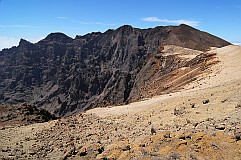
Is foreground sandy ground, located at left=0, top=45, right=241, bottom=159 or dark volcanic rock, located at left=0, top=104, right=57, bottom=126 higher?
foreground sandy ground, located at left=0, top=45, right=241, bottom=159

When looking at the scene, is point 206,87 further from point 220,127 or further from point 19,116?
point 19,116

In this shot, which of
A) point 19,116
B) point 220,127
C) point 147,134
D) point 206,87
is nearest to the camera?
point 220,127

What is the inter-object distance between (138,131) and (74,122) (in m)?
8.39

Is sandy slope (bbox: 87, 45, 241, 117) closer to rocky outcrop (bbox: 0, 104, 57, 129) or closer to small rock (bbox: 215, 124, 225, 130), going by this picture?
small rock (bbox: 215, 124, 225, 130)

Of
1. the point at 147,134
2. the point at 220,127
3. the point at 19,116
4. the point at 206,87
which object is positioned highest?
the point at 206,87

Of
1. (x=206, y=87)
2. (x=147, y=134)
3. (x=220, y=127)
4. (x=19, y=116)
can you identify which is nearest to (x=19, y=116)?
(x=19, y=116)

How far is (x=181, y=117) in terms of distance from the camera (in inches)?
612

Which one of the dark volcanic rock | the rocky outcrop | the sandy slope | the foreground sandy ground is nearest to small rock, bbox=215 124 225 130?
the foreground sandy ground

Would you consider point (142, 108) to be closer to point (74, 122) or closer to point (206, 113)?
A: point (74, 122)

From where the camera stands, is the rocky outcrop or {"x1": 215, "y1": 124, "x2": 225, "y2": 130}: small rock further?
the rocky outcrop

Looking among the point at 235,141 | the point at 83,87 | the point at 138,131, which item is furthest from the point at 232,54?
the point at 83,87

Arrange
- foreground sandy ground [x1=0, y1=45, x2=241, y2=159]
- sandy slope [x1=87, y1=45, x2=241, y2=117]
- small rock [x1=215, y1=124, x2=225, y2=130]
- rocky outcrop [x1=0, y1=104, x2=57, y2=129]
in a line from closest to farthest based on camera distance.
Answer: foreground sandy ground [x1=0, y1=45, x2=241, y2=159]
small rock [x1=215, y1=124, x2=225, y2=130]
sandy slope [x1=87, y1=45, x2=241, y2=117]
rocky outcrop [x1=0, y1=104, x2=57, y2=129]

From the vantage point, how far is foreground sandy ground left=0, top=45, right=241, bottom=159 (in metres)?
10.8

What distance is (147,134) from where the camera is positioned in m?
14.5
